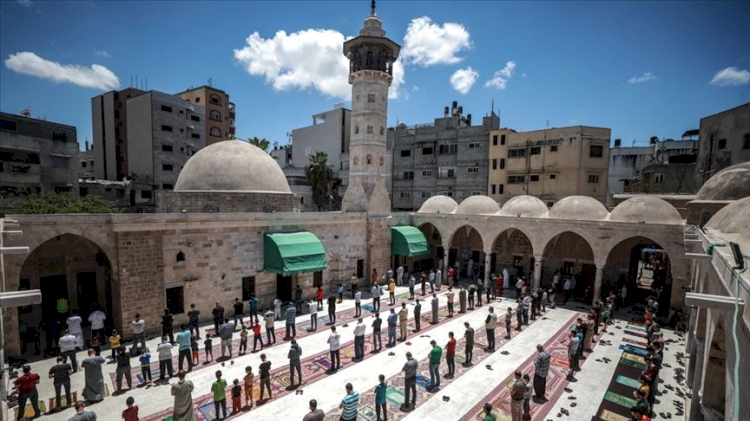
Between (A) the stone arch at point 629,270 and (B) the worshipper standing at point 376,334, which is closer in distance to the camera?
(B) the worshipper standing at point 376,334

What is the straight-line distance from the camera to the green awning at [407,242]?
20656 millimetres

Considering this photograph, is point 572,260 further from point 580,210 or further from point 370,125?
point 370,125

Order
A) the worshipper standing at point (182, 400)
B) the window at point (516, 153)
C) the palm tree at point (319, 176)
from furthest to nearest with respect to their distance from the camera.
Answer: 1. the palm tree at point (319, 176)
2. the window at point (516, 153)
3. the worshipper standing at point (182, 400)

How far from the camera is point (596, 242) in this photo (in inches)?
663

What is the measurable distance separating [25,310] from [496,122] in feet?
102

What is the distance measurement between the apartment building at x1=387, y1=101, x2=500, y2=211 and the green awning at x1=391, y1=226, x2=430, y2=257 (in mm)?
9515

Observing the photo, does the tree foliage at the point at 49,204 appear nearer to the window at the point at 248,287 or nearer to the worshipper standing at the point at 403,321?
the window at the point at 248,287

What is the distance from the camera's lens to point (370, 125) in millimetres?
19906

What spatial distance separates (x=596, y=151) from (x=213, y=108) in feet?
126

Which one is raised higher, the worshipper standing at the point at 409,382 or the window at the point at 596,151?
the window at the point at 596,151

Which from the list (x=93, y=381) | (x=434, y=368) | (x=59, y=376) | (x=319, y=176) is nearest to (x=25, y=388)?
(x=59, y=376)

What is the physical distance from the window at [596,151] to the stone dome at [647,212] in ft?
31.5

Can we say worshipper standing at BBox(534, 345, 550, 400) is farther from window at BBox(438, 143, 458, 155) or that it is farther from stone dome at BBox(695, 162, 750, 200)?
window at BBox(438, 143, 458, 155)

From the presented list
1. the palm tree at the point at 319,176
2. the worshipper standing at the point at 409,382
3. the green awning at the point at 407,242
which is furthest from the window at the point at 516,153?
the worshipper standing at the point at 409,382
